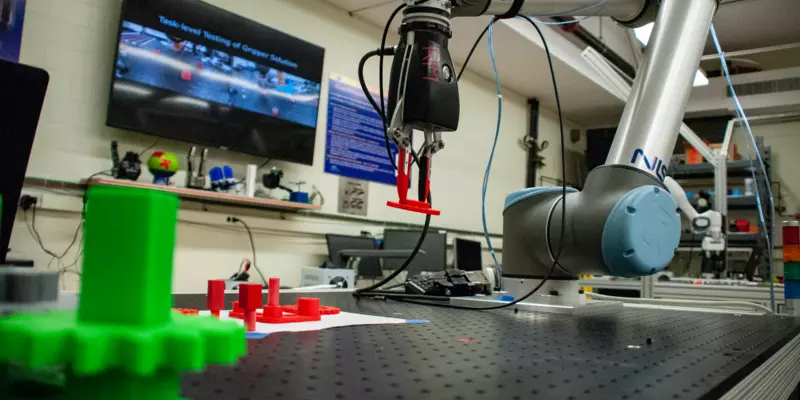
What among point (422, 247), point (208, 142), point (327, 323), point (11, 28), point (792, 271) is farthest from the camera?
point (422, 247)

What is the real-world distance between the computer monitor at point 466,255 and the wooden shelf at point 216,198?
0.97 metres

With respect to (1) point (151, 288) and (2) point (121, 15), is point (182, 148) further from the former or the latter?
(1) point (151, 288)

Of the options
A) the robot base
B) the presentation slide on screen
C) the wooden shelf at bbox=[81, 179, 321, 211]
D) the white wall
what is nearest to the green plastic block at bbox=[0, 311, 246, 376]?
the robot base

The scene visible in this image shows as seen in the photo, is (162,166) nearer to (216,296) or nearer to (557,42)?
(216,296)

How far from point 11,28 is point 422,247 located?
2285 millimetres

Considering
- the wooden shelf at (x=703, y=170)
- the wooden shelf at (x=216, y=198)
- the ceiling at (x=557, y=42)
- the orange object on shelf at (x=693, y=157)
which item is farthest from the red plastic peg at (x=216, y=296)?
the orange object on shelf at (x=693, y=157)

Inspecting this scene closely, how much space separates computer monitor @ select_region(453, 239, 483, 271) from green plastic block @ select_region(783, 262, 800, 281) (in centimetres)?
219

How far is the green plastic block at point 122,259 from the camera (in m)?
0.21

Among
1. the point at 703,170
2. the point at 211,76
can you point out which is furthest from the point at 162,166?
the point at 703,170

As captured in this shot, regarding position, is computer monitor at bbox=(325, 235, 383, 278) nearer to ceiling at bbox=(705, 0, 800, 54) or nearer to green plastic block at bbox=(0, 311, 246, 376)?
green plastic block at bbox=(0, 311, 246, 376)

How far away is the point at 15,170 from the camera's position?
59cm

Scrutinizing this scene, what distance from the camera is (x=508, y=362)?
49 cm

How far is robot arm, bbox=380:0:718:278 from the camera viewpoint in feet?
2.66

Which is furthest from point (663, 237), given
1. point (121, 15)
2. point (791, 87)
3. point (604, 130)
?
point (604, 130)
